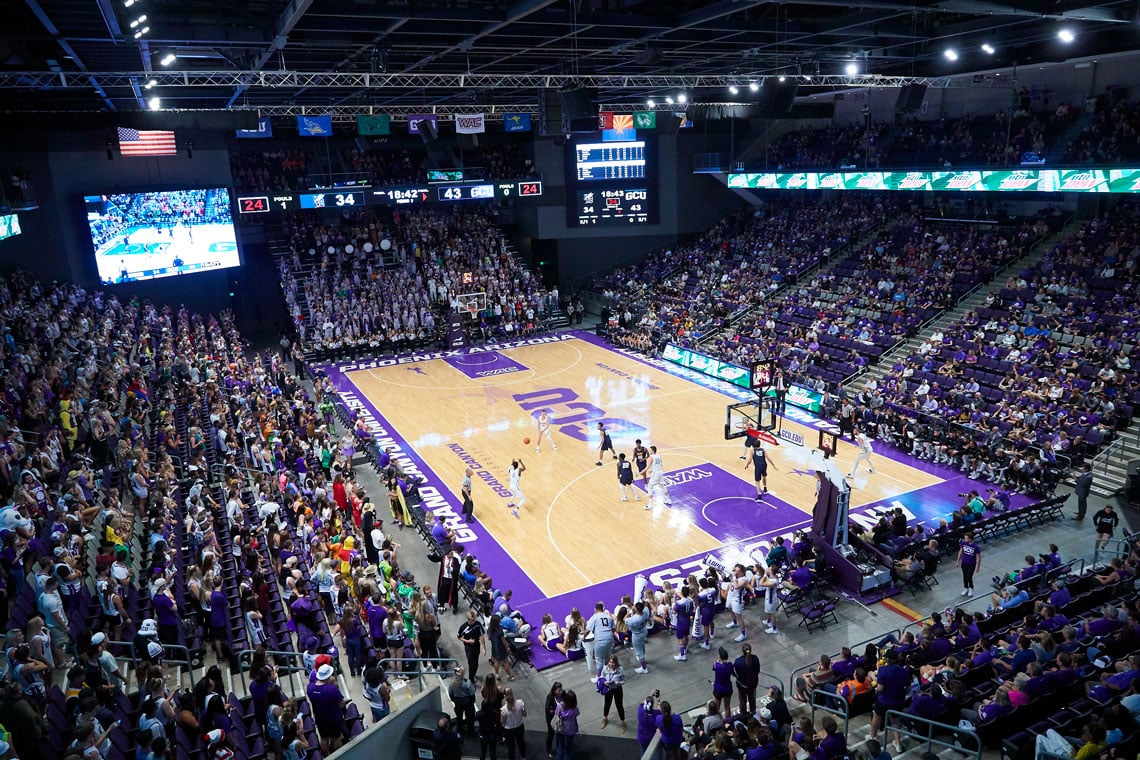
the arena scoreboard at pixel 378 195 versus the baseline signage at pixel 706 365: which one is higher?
the arena scoreboard at pixel 378 195

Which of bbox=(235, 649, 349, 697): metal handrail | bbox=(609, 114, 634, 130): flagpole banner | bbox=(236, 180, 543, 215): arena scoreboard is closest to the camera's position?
bbox=(235, 649, 349, 697): metal handrail

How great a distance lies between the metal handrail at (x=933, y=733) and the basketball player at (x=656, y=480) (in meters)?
9.42

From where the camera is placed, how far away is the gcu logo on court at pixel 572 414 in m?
24.0

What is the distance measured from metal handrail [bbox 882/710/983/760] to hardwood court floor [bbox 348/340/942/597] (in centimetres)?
681

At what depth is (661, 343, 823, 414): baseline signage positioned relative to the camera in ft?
83.9

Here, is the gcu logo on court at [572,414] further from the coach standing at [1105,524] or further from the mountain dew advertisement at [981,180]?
the mountain dew advertisement at [981,180]

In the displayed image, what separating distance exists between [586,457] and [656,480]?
3253mm

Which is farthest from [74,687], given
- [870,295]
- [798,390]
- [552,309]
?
[552,309]

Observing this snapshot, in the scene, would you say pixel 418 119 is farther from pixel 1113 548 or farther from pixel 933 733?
pixel 933 733

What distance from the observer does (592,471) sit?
2098 centimetres

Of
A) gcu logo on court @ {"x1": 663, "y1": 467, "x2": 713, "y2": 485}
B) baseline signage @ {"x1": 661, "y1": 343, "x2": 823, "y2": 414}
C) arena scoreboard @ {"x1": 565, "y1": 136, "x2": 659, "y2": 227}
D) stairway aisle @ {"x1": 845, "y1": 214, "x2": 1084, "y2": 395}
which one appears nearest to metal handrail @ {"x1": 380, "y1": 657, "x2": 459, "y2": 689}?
gcu logo on court @ {"x1": 663, "y1": 467, "x2": 713, "y2": 485}

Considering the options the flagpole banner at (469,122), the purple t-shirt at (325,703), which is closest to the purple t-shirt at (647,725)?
the purple t-shirt at (325,703)

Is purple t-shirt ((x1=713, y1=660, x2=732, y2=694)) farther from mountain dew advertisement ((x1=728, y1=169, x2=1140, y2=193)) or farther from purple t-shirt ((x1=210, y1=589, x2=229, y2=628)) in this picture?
mountain dew advertisement ((x1=728, y1=169, x2=1140, y2=193))

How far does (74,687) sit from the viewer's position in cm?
843
